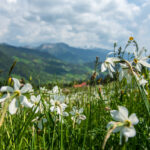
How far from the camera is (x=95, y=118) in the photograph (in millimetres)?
3086

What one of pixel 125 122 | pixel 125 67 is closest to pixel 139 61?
pixel 125 67

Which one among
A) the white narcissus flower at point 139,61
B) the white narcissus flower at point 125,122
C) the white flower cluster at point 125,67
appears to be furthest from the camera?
the white narcissus flower at point 139,61

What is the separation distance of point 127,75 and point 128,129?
72 cm

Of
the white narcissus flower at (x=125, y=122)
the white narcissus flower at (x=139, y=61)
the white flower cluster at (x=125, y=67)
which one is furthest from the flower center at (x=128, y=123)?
the white narcissus flower at (x=139, y=61)

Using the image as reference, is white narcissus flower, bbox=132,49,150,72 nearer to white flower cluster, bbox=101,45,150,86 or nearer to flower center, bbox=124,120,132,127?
white flower cluster, bbox=101,45,150,86

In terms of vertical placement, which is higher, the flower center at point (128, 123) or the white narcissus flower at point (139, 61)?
the white narcissus flower at point (139, 61)

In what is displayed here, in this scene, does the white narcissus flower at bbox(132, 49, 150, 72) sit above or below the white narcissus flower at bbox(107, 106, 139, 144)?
above

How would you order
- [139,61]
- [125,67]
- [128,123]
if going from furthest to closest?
[139,61], [125,67], [128,123]

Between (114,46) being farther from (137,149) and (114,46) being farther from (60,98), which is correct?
(137,149)

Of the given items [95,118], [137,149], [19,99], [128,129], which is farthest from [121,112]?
[95,118]

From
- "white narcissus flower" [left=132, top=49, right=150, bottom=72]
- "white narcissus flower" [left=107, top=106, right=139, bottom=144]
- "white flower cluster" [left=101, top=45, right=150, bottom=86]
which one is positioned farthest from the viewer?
"white narcissus flower" [left=132, top=49, right=150, bottom=72]

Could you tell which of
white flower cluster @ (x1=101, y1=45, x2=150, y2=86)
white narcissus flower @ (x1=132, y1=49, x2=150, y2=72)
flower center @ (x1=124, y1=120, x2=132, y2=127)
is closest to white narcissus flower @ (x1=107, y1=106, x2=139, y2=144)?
flower center @ (x1=124, y1=120, x2=132, y2=127)

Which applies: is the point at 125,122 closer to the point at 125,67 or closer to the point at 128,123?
the point at 128,123

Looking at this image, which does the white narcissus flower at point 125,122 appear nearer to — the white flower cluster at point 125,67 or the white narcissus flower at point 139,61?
the white flower cluster at point 125,67
